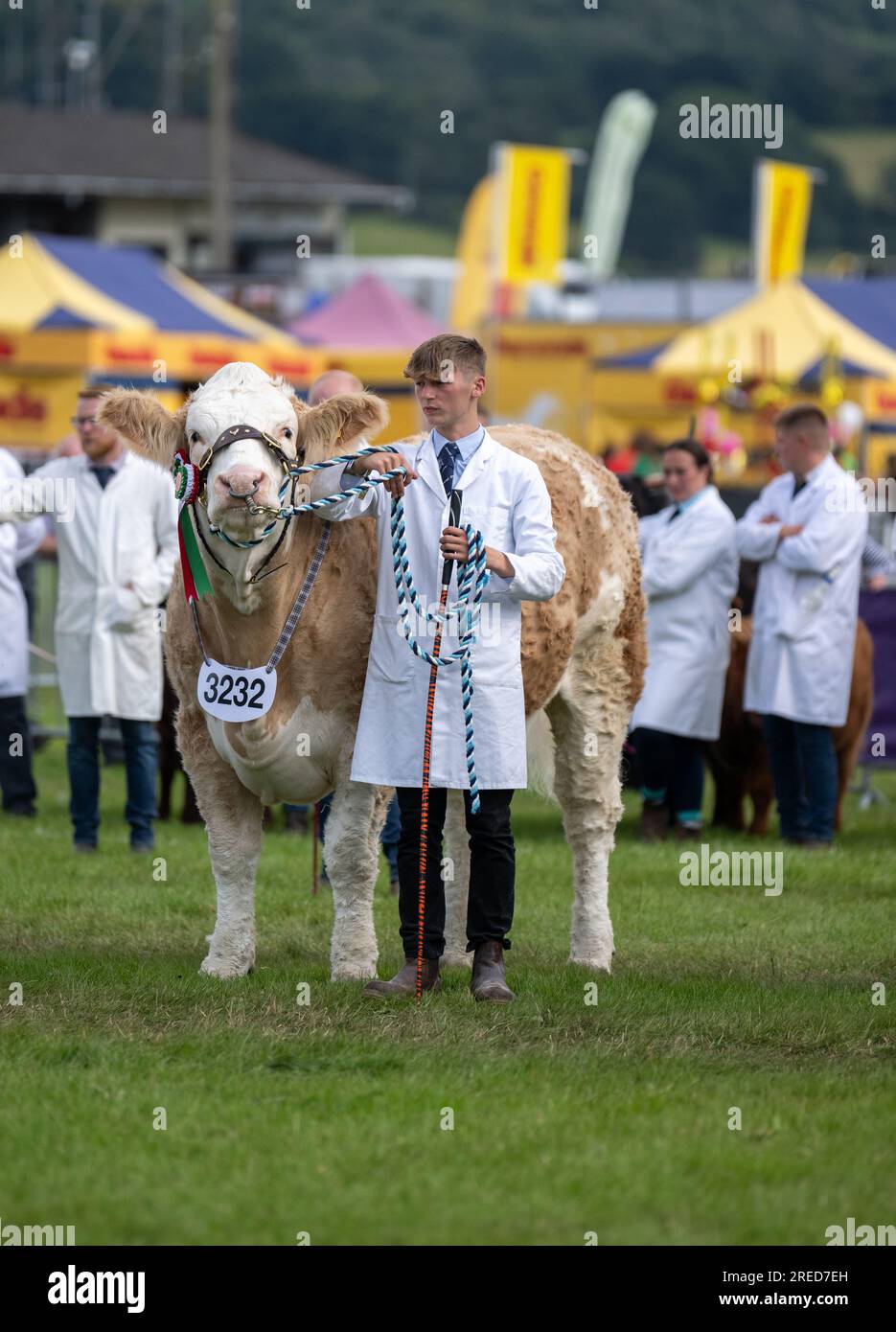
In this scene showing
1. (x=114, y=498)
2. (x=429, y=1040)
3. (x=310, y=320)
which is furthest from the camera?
(x=310, y=320)

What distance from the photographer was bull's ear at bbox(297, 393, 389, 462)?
7344 mm

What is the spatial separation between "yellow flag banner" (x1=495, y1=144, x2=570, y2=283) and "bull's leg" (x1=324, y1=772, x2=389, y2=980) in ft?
96.2

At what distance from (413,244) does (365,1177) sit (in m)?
113

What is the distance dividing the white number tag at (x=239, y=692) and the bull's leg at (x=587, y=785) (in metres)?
1.63

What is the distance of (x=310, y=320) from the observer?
36.9 metres

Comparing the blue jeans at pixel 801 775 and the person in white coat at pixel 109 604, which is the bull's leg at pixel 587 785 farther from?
the blue jeans at pixel 801 775

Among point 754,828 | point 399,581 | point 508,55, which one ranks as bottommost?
point 754,828

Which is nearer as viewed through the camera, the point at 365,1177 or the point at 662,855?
the point at 365,1177

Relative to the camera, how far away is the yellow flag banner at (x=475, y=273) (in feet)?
123

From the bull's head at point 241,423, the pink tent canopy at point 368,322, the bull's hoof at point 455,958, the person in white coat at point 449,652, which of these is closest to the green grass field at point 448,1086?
the bull's hoof at point 455,958

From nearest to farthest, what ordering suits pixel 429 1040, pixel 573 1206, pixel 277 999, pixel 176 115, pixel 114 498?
pixel 573 1206, pixel 429 1040, pixel 277 999, pixel 114 498, pixel 176 115
